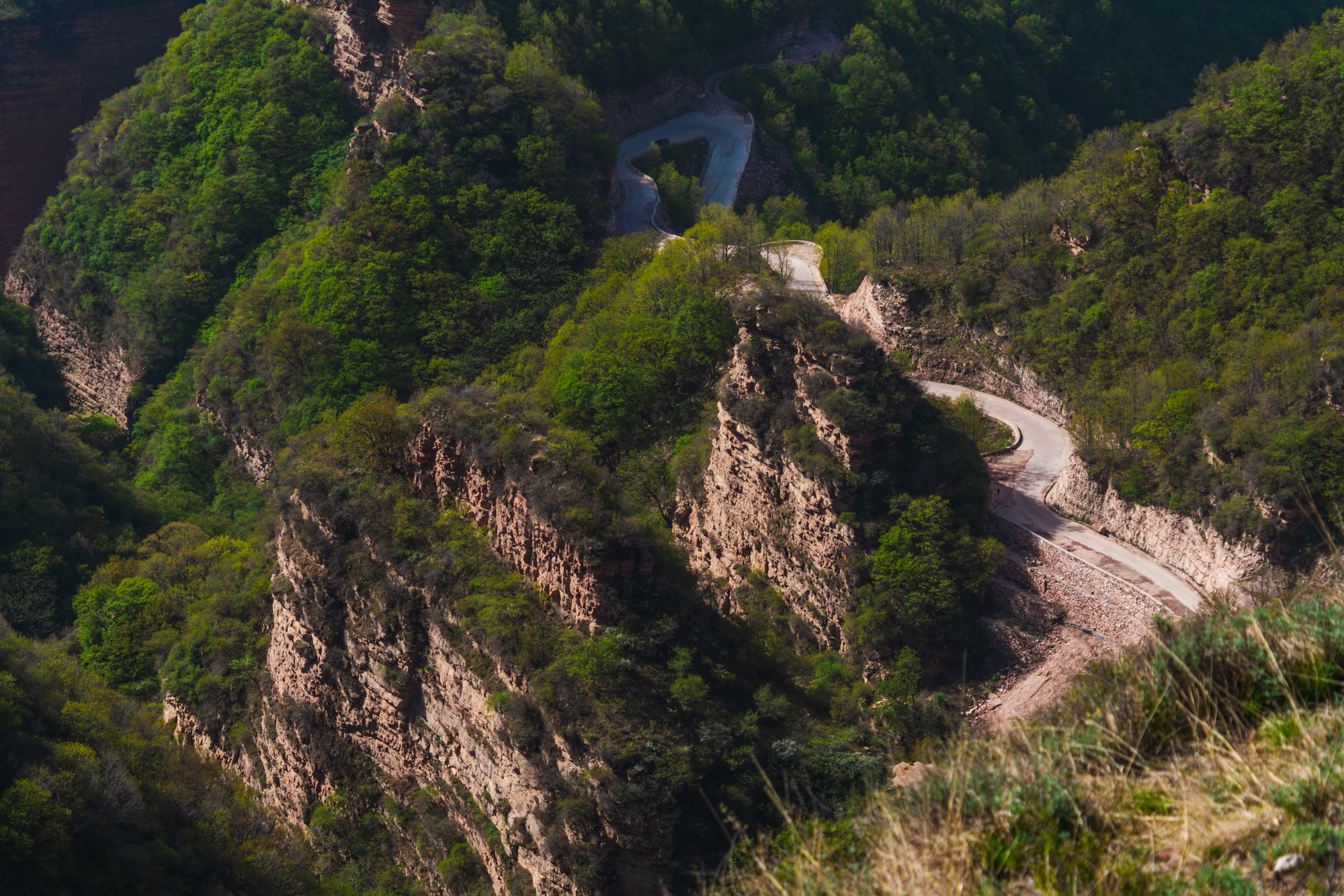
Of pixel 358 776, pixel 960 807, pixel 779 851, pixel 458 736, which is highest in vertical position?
pixel 960 807

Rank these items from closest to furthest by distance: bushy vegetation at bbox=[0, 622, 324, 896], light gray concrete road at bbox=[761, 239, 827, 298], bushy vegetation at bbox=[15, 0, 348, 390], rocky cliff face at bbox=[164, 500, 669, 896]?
bushy vegetation at bbox=[0, 622, 324, 896], rocky cliff face at bbox=[164, 500, 669, 896], light gray concrete road at bbox=[761, 239, 827, 298], bushy vegetation at bbox=[15, 0, 348, 390]

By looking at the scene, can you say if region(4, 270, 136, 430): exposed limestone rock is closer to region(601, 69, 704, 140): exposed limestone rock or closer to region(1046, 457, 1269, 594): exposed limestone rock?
region(601, 69, 704, 140): exposed limestone rock

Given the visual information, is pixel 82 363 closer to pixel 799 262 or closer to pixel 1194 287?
pixel 799 262

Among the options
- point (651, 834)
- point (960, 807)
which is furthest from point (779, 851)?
point (651, 834)

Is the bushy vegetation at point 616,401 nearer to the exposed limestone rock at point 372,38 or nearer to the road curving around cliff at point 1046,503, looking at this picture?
the exposed limestone rock at point 372,38

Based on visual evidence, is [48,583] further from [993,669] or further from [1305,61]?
[1305,61]

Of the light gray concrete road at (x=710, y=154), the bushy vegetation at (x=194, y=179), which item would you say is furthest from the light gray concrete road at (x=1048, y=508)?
the bushy vegetation at (x=194, y=179)

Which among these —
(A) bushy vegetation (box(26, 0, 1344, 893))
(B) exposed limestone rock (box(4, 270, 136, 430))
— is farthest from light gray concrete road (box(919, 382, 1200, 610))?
(B) exposed limestone rock (box(4, 270, 136, 430))
